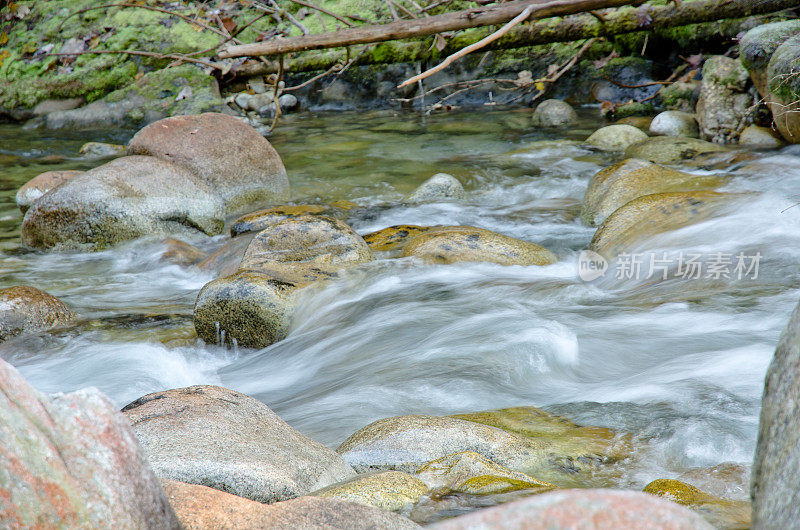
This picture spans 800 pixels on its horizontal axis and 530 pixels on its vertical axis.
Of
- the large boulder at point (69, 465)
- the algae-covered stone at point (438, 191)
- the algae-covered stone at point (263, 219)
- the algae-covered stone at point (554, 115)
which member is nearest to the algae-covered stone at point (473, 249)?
the algae-covered stone at point (263, 219)

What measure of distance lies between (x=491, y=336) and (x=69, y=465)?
131 inches

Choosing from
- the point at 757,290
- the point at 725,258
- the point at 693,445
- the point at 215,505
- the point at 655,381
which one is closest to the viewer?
the point at 215,505

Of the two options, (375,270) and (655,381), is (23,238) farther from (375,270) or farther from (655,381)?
(655,381)

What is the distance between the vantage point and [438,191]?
26.7 ft

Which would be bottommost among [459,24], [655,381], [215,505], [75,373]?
[75,373]

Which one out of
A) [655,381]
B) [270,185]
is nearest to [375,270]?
[655,381]

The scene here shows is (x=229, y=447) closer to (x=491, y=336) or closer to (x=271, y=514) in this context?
(x=271, y=514)

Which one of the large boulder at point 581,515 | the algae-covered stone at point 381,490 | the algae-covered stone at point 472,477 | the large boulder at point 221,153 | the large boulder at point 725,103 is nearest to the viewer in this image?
the large boulder at point 581,515

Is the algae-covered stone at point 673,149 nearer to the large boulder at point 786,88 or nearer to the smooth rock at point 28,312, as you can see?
the large boulder at point 786,88

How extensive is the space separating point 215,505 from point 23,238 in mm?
6669

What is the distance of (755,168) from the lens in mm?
7191

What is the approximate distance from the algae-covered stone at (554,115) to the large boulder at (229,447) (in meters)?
9.75

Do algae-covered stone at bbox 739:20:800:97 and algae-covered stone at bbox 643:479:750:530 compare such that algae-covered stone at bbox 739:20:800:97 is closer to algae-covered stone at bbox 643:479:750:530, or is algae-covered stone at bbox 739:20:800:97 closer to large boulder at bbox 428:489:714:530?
algae-covered stone at bbox 643:479:750:530

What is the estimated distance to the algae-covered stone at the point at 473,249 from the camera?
555cm
